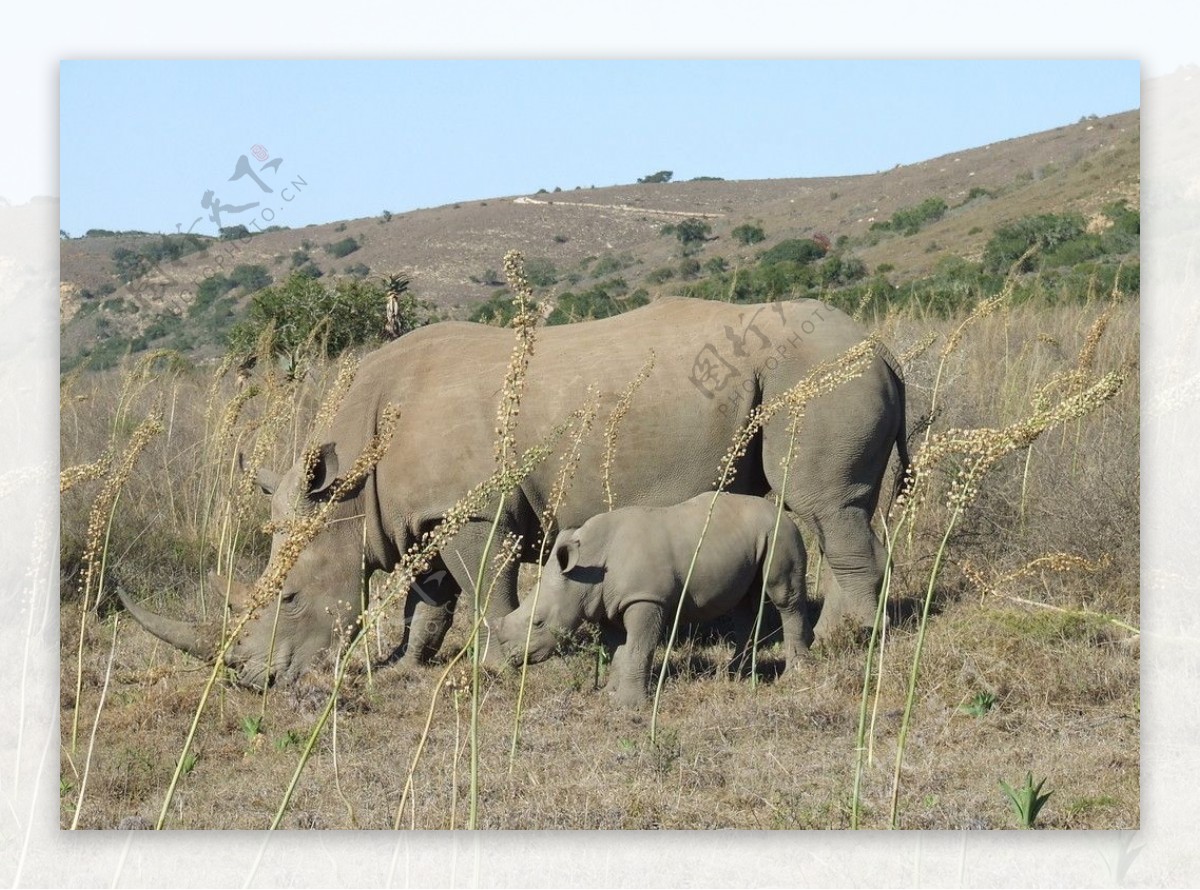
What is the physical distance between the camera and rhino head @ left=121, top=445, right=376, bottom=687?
20.8ft

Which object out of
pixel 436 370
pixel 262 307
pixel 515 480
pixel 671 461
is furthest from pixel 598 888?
pixel 262 307

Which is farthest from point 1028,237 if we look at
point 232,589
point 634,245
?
point 232,589

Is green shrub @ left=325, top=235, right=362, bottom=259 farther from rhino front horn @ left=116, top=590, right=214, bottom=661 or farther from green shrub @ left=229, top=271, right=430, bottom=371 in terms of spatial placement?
rhino front horn @ left=116, top=590, right=214, bottom=661

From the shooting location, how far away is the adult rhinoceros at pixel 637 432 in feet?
22.4

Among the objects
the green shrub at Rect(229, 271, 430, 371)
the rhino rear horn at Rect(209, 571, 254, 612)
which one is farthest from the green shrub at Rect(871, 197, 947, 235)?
the rhino rear horn at Rect(209, 571, 254, 612)

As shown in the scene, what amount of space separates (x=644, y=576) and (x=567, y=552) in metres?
0.33

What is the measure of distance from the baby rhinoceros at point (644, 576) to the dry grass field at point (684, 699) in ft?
0.64

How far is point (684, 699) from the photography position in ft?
20.9

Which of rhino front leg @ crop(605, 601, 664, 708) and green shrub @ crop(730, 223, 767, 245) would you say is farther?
green shrub @ crop(730, 223, 767, 245)

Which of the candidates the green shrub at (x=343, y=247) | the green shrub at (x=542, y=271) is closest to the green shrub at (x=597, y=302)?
the green shrub at (x=542, y=271)

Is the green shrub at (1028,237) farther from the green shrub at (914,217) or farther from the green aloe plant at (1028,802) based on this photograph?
the green aloe plant at (1028,802)

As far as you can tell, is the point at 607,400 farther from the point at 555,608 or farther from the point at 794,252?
the point at 794,252

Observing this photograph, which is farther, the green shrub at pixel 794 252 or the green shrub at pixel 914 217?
the green shrub at pixel 914 217

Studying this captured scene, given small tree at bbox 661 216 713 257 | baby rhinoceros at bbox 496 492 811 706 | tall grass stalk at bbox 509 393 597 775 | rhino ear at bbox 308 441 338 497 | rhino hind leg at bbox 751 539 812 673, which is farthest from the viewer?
small tree at bbox 661 216 713 257
